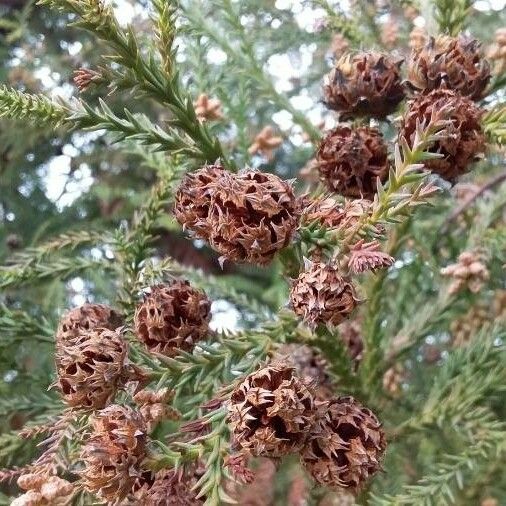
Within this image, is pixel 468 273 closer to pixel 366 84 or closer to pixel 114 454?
pixel 366 84

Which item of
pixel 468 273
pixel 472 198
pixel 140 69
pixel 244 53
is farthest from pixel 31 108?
pixel 472 198

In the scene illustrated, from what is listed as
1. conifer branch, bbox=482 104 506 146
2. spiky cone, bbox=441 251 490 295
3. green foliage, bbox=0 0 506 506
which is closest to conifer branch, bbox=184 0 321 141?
green foliage, bbox=0 0 506 506

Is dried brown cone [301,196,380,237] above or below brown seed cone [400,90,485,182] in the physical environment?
below

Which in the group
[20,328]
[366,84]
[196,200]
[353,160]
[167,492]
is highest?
[366,84]

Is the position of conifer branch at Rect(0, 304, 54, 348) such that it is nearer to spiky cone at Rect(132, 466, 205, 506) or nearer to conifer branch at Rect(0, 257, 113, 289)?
conifer branch at Rect(0, 257, 113, 289)

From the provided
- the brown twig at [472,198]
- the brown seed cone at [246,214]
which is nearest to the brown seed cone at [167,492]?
the brown seed cone at [246,214]

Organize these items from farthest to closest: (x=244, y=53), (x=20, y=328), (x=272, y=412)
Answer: (x=244, y=53)
(x=20, y=328)
(x=272, y=412)

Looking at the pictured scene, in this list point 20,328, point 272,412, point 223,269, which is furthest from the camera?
point 20,328
